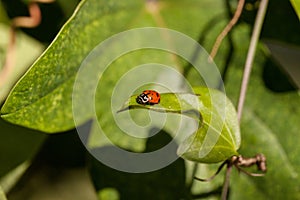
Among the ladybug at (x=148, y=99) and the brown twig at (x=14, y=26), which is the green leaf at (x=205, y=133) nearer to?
the ladybug at (x=148, y=99)

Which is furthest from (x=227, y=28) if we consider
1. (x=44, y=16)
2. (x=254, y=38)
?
(x=44, y=16)

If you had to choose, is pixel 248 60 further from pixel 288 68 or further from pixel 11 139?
pixel 288 68

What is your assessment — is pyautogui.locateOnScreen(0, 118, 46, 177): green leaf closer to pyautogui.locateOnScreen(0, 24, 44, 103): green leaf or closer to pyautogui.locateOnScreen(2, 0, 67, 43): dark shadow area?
pyautogui.locateOnScreen(0, 24, 44, 103): green leaf

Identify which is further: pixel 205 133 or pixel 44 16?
pixel 44 16

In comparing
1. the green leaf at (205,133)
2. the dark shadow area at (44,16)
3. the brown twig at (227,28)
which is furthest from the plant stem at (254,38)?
the dark shadow area at (44,16)

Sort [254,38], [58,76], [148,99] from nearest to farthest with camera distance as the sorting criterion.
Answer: [148,99] < [58,76] < [254,38]

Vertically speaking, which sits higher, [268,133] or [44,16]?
[44,16]

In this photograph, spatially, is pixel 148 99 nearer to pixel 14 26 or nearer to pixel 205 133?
pixel 205 133

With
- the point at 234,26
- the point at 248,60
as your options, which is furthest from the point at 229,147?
the point at 234,26
